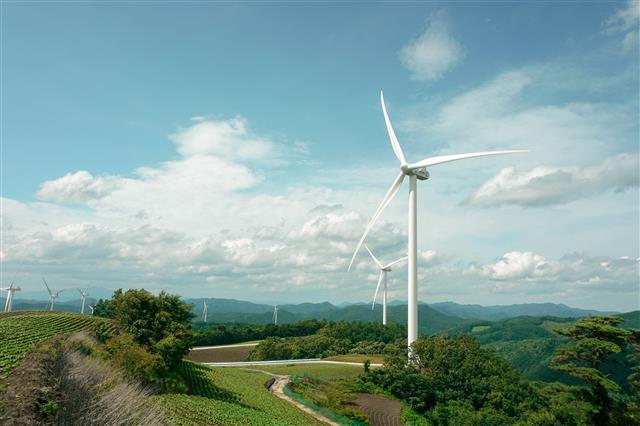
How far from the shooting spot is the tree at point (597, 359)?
3589cm

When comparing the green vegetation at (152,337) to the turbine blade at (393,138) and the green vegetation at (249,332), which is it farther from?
the green vegetation at (249,332)

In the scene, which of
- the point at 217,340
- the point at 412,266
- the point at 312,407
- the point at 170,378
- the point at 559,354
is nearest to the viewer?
the point at 559,354

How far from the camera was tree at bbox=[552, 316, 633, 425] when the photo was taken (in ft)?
118

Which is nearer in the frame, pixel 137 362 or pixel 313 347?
pixel 137 362

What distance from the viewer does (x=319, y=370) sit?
Result: 73438 millimetres

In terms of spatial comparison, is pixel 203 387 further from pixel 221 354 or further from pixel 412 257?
pixel 221 354

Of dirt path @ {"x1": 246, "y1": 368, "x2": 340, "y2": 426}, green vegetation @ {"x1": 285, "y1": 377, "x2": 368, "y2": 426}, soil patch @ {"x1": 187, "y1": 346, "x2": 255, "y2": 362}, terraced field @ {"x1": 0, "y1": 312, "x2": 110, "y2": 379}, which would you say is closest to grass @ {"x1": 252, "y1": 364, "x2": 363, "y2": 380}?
dirt path @ {"x1": 246, "y1": 368, "x2": 340, "y2": 426}

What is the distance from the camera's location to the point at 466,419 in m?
46.1

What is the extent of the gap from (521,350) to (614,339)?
174 metres

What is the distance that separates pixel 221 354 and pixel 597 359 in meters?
90.0

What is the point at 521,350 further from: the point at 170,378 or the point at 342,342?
the point at 170,378

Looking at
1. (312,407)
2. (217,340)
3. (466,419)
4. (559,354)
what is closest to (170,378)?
(312,407)

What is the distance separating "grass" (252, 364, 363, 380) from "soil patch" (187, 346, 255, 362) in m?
21.4

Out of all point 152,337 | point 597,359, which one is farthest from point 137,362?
point 597,359
